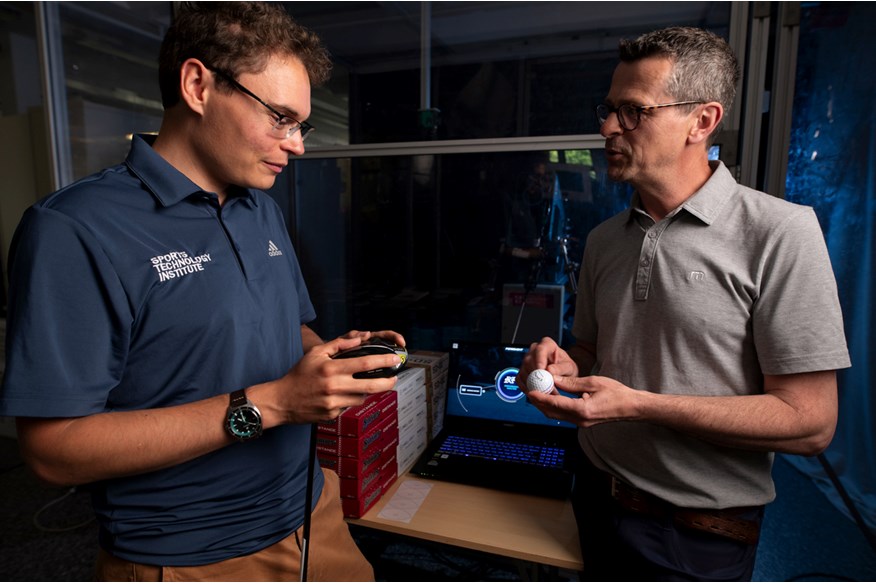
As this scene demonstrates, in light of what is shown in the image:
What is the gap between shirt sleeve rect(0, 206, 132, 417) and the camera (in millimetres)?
782

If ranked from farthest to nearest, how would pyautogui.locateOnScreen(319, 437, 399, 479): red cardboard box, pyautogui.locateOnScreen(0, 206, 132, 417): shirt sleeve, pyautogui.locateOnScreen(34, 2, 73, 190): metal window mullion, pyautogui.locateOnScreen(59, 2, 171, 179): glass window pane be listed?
pyautogui.locateOnScreen(59, 2, 171, 179): glass window pane < pyautogui.locateOnScreen(34, 2, 73, 190): metal window mullion < pyautogui.locateOnScreen(319, 437, 399, 479): red cardboard box < pyautogui.locateOnScreen(0, 206, 132, 417): shirt sleeve

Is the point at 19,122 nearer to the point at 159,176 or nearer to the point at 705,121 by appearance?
the point at 159,176

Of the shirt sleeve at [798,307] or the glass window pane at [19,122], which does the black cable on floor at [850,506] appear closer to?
the shirt sleeve at [798,307]

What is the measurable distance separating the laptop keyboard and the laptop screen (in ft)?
0.34

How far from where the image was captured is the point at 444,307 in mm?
2334

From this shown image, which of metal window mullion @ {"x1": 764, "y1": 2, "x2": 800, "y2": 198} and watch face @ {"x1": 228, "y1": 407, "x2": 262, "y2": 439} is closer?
watch face @ {"x1": 228, "y1": 407, "x2": 262, "y2": 439}

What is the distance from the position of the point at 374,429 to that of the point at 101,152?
2.66 meters

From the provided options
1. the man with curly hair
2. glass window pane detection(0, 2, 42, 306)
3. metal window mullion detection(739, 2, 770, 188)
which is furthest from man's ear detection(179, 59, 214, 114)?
glass window pane detection(0, 2, 42, 306)

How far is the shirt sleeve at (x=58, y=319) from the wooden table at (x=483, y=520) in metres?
0.90

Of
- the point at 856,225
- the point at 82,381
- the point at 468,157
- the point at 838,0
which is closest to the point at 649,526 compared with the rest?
the point at 82,381

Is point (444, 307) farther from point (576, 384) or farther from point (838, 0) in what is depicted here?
point (838, 0)

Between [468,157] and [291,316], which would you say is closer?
[291,316]

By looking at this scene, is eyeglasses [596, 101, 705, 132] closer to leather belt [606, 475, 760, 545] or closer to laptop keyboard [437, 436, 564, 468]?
leather belt [606, 475, 760, 545]

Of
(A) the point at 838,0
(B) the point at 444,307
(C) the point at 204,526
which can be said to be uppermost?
(A) the point at 838,0
